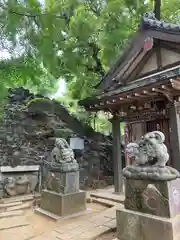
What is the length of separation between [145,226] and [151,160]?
1005mm

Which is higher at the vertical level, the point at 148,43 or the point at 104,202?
the point at 148,43

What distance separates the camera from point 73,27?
10148 millimetres

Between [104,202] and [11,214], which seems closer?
[11,214]

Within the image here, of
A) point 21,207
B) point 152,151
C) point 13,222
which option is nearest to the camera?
point 152,151

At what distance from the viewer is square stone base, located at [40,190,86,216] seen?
5145mm

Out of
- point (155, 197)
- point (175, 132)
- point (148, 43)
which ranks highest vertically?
point (148, 43)

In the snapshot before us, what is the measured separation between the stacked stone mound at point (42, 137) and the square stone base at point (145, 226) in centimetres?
549

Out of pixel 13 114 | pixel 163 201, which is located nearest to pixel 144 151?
pixel 163 201

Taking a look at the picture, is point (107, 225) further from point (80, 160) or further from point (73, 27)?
point (73, 27)

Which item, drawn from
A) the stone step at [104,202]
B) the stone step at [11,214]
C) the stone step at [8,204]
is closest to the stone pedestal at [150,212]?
the stone step at [104,202]

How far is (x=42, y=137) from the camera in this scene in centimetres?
954

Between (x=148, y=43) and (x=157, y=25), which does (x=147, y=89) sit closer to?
(x=148, y=43)

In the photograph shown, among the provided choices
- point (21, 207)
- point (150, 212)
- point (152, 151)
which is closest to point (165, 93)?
point (152, 151)

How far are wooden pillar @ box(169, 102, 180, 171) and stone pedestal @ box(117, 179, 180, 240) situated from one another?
8.68 ft
